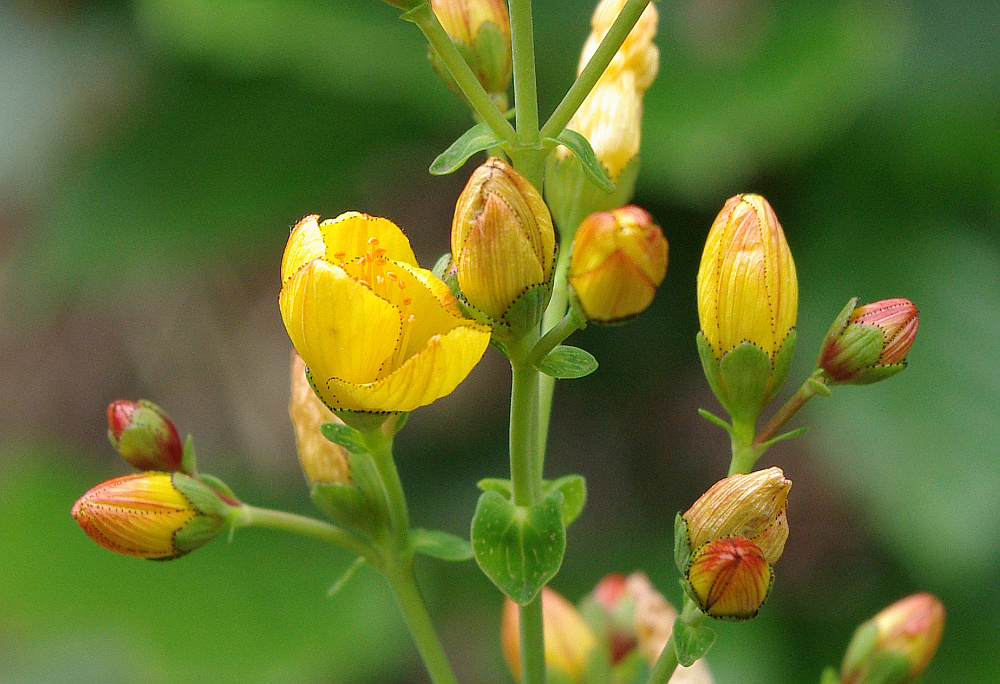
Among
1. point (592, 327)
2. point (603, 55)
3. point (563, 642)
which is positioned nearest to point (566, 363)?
point (603, 55)

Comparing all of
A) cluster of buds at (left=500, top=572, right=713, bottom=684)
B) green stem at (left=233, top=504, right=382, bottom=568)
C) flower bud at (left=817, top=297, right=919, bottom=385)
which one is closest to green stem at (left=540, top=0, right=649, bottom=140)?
flower bud at (left=817, top=297, right=919, bottom=385)

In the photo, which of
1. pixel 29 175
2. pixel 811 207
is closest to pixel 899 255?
pixel 811 207

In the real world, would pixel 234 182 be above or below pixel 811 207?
above

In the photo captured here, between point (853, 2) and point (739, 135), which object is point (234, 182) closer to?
point (739, 135)

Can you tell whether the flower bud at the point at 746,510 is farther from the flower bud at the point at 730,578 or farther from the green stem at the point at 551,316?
the green stem at the point at 551,316

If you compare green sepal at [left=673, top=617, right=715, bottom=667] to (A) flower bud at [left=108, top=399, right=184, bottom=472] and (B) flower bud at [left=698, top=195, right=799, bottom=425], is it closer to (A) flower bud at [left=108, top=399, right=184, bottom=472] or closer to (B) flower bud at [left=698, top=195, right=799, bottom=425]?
(B) flower bud at [left=698, top=195, right=799, bottom=425]

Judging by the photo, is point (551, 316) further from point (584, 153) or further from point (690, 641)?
point (690, 641)
